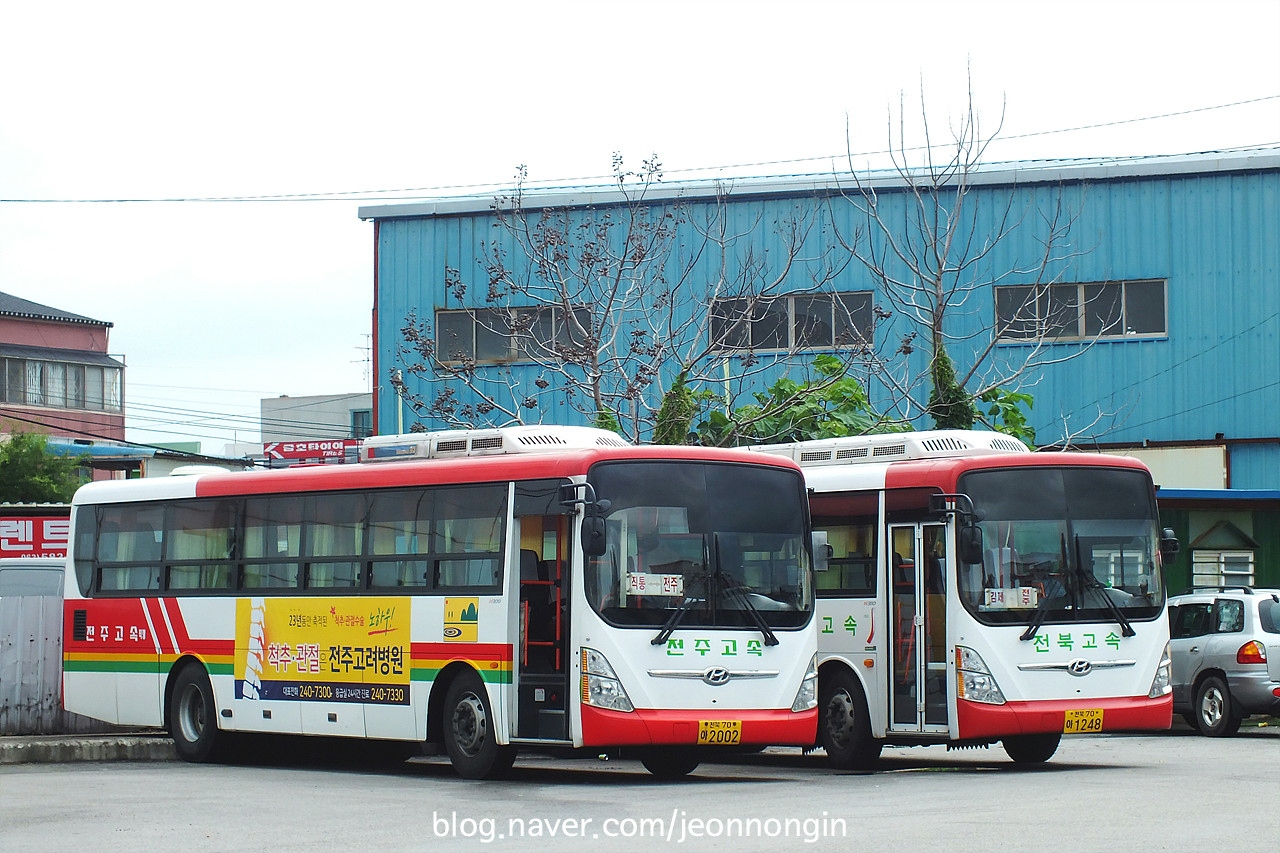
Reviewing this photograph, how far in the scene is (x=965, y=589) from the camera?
1557cm

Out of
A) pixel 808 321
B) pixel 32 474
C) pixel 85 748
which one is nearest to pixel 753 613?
pixel 85 748

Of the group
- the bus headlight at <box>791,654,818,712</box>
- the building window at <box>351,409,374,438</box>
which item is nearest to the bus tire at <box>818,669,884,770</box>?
the bus headlight at <box>791,654,818,712</box>

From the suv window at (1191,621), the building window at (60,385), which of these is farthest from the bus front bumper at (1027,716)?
the building window at (60,385)

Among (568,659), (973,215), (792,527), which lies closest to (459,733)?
(568,659)

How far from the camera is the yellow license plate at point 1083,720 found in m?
15.5

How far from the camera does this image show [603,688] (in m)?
14.1

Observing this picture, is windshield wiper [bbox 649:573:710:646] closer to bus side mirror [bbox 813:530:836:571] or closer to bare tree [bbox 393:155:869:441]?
bus side mirror [bbox 813:530:836:571]

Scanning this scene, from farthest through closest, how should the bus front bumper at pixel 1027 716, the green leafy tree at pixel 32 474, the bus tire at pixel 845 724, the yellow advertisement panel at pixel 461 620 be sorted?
the green leafy tree at pixel 32 474
the bus tire at pixel 845 724
the bus front bumper at pixel 1027 716
the yellow advertisement panel at pixel 461 620

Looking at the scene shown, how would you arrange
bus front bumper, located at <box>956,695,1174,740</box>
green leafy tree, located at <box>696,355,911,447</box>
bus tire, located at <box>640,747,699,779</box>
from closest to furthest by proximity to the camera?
bus front bumper, located at <box>956,695,1174,740</box> < bus tire, located at <box>640,747,699,779</box> < green leafy tree, located at <box>696,355,911,447</box>

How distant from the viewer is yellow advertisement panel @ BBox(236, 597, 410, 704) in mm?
15797

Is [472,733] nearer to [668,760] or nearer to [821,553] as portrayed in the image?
[668,760]

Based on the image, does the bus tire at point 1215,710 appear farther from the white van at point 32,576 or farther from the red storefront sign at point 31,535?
the red storefront sign at point 31,535

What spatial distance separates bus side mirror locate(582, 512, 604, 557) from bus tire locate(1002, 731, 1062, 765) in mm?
4887

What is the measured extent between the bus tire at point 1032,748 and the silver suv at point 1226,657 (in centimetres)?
507
